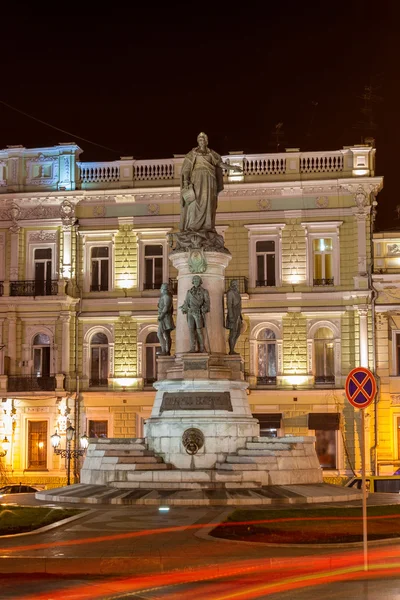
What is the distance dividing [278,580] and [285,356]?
1406 inches

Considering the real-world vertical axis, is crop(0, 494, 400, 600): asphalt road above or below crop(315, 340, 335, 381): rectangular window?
below

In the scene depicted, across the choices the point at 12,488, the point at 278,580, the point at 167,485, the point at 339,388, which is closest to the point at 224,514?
the point at 167,485

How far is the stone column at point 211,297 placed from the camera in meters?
30.3

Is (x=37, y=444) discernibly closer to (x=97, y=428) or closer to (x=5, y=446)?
(x=5, y=446)

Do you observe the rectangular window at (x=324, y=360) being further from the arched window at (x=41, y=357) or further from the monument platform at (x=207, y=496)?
the monument platform at (x=207, y=496)

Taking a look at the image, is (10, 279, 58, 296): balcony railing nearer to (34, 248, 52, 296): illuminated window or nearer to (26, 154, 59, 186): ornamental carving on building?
(34, 248, 52, 296): illuminated window

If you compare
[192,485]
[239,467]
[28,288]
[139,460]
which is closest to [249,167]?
[28,288]

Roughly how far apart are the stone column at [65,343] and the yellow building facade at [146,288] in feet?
0.17

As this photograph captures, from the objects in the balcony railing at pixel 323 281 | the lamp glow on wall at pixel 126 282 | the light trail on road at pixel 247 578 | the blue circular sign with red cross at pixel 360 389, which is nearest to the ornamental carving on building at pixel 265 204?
the balcony railing at pixel 323 281

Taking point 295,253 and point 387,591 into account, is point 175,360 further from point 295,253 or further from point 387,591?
point 295,253

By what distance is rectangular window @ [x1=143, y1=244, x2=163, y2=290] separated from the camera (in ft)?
171

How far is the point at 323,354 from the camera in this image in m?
50.5

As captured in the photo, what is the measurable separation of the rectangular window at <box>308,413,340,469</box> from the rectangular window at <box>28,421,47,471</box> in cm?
1212

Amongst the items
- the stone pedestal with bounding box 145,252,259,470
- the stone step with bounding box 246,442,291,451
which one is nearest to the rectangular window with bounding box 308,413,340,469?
the stone pedestal with bounding box 145,252,259,470
